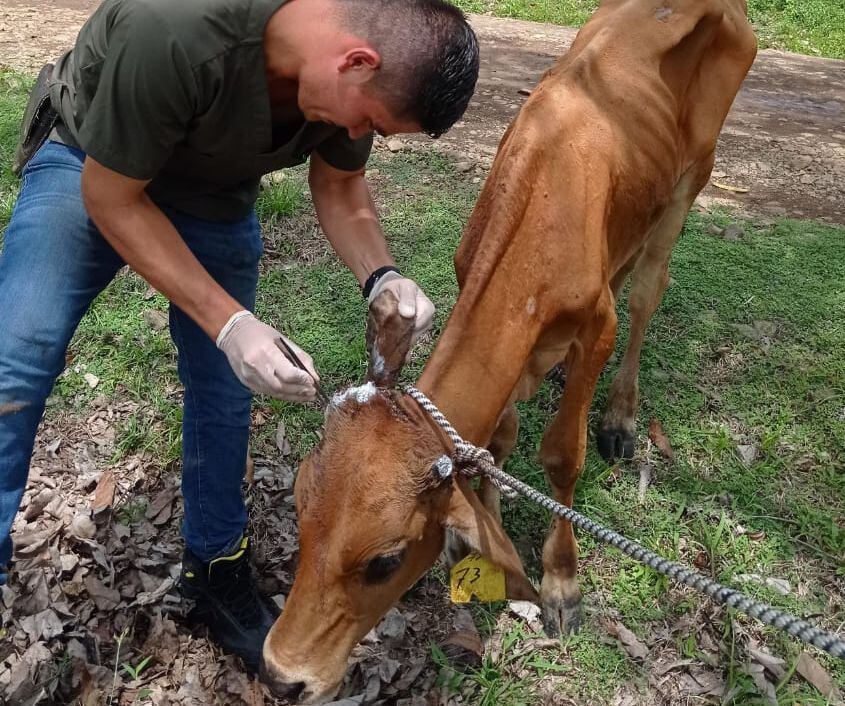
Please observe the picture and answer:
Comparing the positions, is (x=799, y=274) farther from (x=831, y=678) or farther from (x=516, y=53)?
(x=516, y=53)

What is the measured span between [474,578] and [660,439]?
2.19 meters

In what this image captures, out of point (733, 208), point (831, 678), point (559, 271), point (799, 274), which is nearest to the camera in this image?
point (559, 271)

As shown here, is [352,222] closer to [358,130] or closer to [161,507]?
[358,130]

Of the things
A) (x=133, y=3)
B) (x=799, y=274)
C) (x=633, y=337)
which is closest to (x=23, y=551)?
(x=133, y=3)

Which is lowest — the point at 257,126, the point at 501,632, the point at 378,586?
the point at 501,632

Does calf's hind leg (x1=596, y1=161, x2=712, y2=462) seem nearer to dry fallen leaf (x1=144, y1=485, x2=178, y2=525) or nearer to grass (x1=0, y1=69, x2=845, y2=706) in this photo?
grass (x1=0, y1=69, x2=845, y2=706)

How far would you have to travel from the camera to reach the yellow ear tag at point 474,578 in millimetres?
2504

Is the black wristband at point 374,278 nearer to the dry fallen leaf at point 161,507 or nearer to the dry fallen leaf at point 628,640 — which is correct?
the dry fallen leaf at point 161,507

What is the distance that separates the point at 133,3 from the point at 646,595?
309 cm

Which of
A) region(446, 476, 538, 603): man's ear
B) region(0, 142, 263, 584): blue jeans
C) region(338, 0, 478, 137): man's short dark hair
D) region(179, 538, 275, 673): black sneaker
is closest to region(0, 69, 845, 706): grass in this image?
region(179, 538, 275, 673): black sneaker

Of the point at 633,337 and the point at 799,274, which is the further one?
the point at 799,274

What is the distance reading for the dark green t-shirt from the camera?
7.21ft

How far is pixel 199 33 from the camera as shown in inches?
Result: 87.8

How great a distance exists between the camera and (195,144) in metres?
2.52
